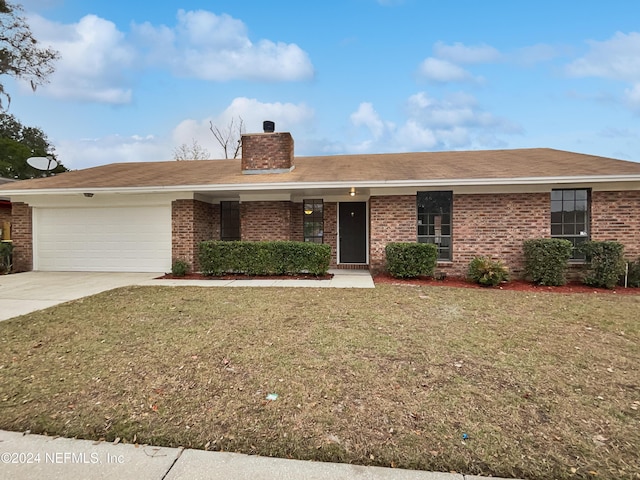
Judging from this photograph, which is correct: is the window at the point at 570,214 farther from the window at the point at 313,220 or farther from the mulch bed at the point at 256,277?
the window at the point at 313,220

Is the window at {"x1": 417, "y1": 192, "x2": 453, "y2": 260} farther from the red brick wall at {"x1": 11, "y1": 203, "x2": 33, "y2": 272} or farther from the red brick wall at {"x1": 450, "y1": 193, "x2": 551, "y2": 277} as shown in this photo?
the red brick wall at {"x1": 11, "y1": 203, "x2": 33, "y2": 272}

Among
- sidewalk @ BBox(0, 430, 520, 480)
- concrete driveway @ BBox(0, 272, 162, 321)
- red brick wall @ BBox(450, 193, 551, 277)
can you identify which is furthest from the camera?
red brick wall @ BBox(450, 193, 551, 277)

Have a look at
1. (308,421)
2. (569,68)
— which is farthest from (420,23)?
(308,421)

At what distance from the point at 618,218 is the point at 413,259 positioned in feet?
17.5

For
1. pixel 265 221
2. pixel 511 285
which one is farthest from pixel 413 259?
pixel 265 221

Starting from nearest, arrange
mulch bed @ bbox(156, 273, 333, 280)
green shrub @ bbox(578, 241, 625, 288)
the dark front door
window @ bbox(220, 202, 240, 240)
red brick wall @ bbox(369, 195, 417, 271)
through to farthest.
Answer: green shrub @ bbox(578, 241, 625, 288) < mulch bed @ bbox(156, 273, 333, 280) < red brick wall @ bbox(369, 195, 417, 271) < the dark front door < window @ bbox(220, 202, 240, 240)

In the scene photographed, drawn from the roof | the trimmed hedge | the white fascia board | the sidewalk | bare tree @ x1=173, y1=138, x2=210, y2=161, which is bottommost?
the sidewalk

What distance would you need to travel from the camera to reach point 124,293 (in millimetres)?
6945

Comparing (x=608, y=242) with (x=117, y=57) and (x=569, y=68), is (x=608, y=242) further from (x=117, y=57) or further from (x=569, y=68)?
(x=117, y=57)

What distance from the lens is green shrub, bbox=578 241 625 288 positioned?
7617 millimetres

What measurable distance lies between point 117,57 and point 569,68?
1748 centimetres

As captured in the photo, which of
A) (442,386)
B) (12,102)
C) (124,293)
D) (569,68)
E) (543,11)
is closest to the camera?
(442,386)

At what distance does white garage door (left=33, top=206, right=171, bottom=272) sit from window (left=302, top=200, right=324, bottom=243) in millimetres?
4199

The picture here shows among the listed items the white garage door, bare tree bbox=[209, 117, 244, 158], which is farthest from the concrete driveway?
bare tree bbox=[209, 117, 244, 158]
